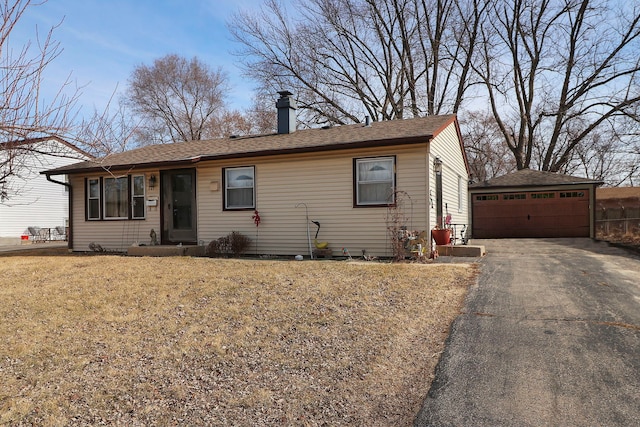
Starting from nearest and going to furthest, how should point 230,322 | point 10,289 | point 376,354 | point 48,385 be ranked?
point 48,385, point 376,354, point 230,322, point 10,289

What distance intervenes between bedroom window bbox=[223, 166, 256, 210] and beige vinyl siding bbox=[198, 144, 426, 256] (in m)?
0.15

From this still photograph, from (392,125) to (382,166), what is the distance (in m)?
2.26

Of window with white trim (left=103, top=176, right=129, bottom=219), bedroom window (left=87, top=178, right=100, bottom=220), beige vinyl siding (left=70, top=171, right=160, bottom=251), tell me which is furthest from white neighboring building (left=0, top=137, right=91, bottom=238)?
window with white trim (left=103, top=176, right=129, bottom=219)

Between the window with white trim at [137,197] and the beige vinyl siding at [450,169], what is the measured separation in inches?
325

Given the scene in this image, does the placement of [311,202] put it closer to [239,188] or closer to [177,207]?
[239,188]

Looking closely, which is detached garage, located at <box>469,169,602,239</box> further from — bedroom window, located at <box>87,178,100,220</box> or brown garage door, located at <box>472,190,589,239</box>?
bedroom window, located at <box>87,178,100,220</box>

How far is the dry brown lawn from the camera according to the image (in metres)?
3.08

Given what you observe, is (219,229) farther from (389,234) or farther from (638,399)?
(638,399)

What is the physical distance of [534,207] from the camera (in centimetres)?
1714

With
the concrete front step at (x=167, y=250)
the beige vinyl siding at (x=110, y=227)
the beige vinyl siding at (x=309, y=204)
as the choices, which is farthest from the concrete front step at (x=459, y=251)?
the beige vinyl siding at (x=110, y=227)

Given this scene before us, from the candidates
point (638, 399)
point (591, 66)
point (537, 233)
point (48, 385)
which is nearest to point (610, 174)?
point (591, 66)

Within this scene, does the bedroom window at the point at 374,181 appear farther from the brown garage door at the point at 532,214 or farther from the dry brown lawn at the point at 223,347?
the brown garage door at the point at 532,214

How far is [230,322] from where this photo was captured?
495 centimetres

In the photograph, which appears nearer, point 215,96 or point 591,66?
point 591,66
